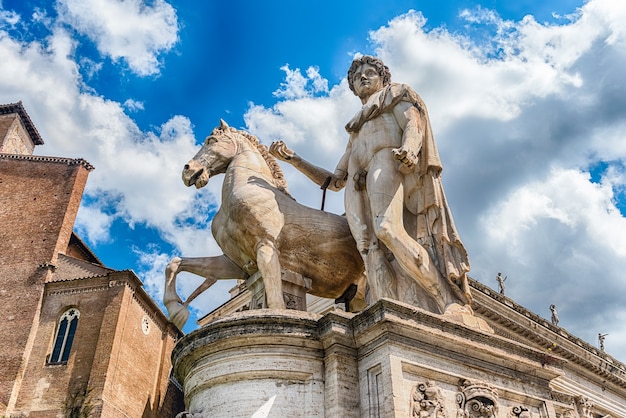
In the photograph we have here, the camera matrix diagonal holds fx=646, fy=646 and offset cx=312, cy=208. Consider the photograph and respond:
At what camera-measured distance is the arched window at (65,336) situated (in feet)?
107

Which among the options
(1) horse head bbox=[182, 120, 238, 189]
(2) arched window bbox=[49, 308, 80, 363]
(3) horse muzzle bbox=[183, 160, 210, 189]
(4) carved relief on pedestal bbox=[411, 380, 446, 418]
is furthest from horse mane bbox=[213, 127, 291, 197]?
(2) arched window bbox=[49, 308, 80, 363]

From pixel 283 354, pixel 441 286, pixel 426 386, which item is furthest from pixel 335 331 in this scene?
pixel 441 286

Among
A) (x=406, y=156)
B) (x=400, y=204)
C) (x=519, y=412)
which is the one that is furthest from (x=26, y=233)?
(x=519, y=412)

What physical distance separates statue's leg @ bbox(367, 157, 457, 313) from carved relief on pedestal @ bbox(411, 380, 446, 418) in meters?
1.25

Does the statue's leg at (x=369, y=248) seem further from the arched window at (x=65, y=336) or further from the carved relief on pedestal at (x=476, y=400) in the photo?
the arched window at (x=65, y=336)

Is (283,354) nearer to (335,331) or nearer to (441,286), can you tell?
(335,331)

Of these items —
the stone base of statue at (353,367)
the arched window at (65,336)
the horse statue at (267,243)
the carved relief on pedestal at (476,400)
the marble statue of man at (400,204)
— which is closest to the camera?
the stone base of statue at (353,367)

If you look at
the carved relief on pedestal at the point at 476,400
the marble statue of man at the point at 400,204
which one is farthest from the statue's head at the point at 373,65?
the carved relief on pedestal at the point at 476,400

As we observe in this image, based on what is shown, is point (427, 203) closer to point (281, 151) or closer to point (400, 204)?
point (400, 204)

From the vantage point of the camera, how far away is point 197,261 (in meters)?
7.96

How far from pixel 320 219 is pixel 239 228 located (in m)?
0.97

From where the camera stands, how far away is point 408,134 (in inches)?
286

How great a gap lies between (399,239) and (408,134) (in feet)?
4.11

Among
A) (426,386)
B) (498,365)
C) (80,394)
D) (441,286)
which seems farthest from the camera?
(80,394)
